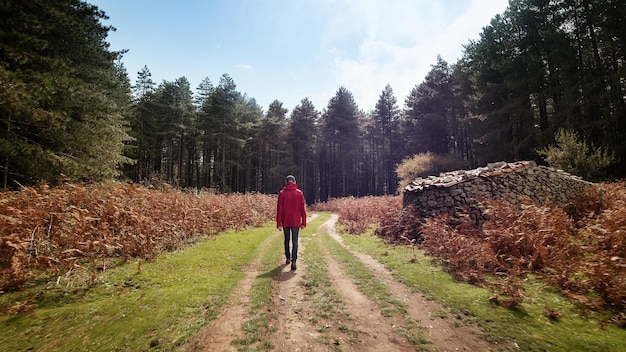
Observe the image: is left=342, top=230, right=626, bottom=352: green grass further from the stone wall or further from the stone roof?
the stone roof

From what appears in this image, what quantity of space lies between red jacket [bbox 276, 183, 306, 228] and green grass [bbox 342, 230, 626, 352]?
126 inches

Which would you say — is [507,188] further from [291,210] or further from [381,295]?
[291,210]

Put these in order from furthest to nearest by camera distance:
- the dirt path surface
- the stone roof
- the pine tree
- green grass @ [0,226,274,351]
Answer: the stone roof → the pine tree → the dirt path surface → green grass @ [0,226,274,351]

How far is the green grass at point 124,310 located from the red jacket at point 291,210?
1.97 m

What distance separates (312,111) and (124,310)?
1750 inches

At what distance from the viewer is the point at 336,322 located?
4484mm

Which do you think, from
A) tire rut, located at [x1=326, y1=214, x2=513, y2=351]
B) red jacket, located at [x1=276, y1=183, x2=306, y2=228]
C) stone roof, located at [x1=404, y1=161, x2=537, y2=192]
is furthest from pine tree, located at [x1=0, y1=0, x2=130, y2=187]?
stone roof, located at [x1=404, y1=161, x2=537, y2=192]

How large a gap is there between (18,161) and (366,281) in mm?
13319

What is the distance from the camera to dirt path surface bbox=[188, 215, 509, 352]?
3.79 meters

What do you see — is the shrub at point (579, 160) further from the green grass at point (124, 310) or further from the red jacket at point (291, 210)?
the green grass at point (124, 310)

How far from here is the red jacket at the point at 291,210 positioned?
793 cm

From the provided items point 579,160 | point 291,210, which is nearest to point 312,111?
point 579,160

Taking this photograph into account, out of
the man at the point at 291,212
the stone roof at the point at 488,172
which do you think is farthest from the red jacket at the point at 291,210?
the stone roof at the point at 488,172

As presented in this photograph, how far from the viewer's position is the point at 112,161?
15.1 m
